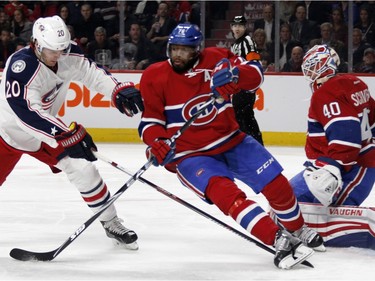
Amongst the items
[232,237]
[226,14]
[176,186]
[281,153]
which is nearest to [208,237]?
[232,237]

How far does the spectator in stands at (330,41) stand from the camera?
8.23 meters

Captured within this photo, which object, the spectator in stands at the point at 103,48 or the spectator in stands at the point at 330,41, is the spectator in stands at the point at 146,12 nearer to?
the spectator in stands at the point at 103,48

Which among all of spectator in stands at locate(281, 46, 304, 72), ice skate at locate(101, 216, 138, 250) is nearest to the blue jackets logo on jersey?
ice skate at locate(101, 216, 138, 250)

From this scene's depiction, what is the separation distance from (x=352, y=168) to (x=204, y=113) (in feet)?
2.68

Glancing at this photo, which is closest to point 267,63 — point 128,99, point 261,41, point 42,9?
point 261,41

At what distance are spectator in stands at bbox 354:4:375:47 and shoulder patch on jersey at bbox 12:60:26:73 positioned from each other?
4.90 m

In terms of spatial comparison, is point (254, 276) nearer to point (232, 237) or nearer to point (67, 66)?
point (232, 237)

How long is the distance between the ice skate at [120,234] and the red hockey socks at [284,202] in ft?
2.02

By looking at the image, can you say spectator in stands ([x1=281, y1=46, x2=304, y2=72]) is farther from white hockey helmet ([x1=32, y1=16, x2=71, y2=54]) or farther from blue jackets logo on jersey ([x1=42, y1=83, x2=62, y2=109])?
white hockey helmet ([x1=32, y1=16, x2=71, y2=54])

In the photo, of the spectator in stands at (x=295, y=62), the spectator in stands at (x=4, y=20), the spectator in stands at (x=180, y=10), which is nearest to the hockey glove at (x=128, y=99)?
the spectator in stands at (x=295, y=62)

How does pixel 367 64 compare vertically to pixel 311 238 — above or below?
below

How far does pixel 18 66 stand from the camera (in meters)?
3.85

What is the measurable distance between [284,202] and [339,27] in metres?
4.78

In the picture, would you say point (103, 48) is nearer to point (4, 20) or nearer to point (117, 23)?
point (117, 23)
